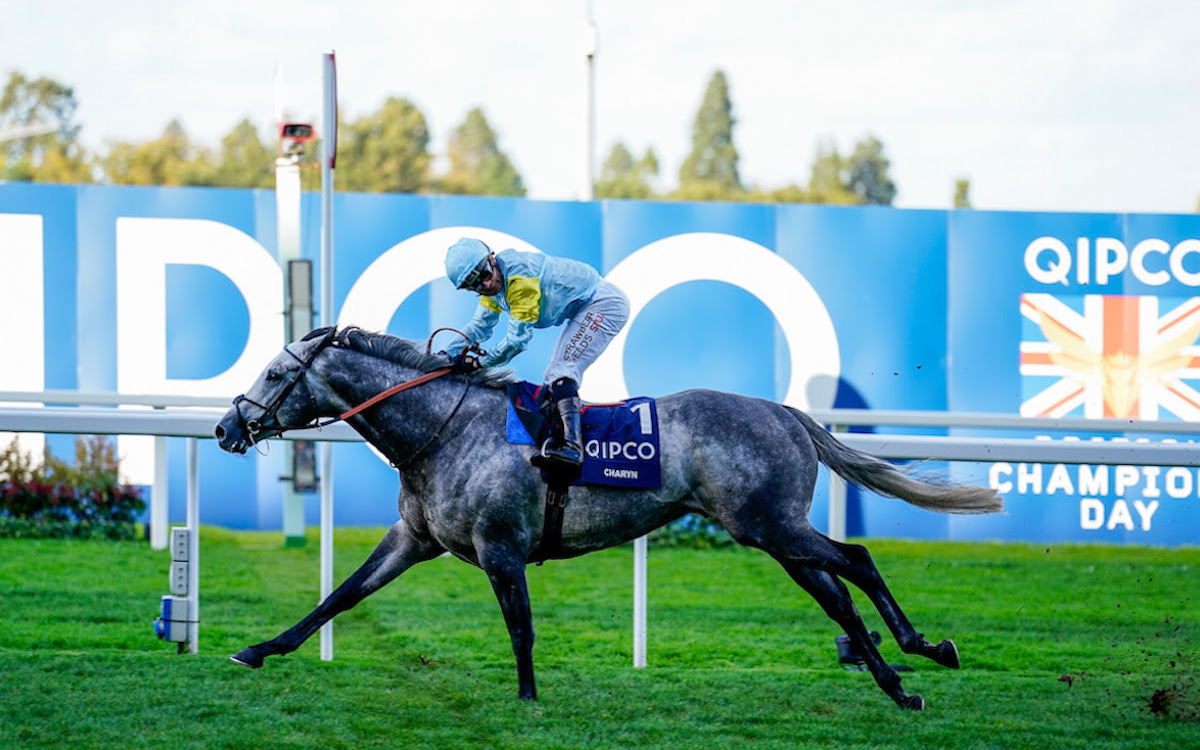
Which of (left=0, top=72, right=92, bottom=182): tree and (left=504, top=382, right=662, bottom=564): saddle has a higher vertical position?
(left=0, top=72, right=92, bottom=182): tree

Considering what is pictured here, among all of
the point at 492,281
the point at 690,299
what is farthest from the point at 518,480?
the point at 690,299

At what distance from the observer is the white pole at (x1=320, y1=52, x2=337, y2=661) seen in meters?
5.15

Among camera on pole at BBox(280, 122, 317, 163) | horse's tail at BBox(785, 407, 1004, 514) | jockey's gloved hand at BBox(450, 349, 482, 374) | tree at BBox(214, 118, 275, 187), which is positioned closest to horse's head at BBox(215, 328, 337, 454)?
jockey's gloved hand at BBox(450, 349, 482, 374)

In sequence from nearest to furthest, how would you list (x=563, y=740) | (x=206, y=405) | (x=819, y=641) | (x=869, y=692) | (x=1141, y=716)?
(x=563, y=740)
(x=1141, y=716)
(x=869, y=692)
(x=819, y=641)
(x=206, y=405)

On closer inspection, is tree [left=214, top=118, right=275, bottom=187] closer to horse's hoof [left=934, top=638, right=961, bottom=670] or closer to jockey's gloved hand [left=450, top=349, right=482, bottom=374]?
jockey's gloved hand [left=450, top=349, right=482, bottom=374]

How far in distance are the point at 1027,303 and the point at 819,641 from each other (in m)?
4.21

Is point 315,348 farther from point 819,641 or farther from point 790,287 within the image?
point 790,287

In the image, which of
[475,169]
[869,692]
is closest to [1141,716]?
[869,692]

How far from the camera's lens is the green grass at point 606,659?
13.7 ft

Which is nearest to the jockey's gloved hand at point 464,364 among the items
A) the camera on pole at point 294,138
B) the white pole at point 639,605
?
the white pole at point 639,605

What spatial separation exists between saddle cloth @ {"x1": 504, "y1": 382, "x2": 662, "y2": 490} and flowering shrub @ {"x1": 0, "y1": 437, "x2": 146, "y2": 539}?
493 cm

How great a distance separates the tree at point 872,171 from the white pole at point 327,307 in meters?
56.3

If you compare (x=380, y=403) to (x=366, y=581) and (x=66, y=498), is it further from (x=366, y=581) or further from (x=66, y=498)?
(x=66, y=498)

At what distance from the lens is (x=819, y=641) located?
602 centimetres
